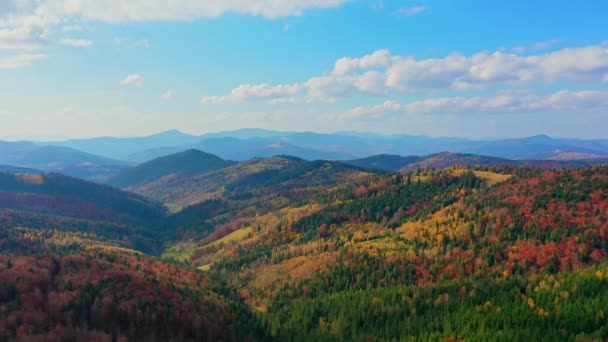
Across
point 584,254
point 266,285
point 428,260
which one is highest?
point 584,254

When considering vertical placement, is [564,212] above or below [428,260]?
above

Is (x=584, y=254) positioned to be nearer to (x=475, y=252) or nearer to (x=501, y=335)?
(x=475, y=252)

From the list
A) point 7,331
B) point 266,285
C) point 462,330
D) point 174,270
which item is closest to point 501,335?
point 462,330

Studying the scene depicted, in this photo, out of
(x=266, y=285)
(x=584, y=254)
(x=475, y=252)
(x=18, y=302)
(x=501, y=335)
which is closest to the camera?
(x=501, y=335)

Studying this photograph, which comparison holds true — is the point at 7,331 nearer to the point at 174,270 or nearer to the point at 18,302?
the point at 18,302

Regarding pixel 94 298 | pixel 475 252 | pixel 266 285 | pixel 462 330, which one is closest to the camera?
pixel 462 330

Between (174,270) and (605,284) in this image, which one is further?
(174,270)

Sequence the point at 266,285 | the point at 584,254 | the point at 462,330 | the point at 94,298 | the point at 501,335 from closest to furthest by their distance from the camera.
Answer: the point at 501,335, the point at 462,330, the point at 94,298, the point at 584,254, the point at 266,285

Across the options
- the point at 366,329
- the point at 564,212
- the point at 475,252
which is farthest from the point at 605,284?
the point at 564,212

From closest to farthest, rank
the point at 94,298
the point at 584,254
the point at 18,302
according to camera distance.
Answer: the point at 18,302
the point at 94,298
the point at 584,254
